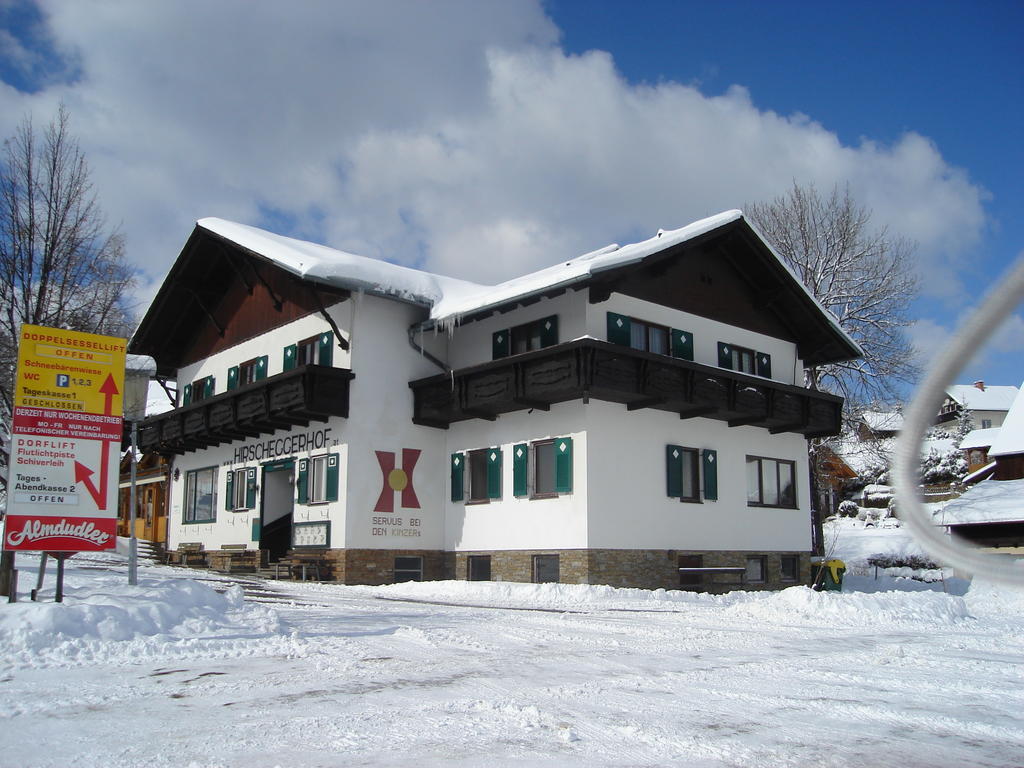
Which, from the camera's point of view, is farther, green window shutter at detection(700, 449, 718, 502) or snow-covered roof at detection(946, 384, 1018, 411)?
snow-covered roof at detection(946, 384, 1018, 411)

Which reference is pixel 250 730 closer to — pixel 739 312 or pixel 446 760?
pixel 446 760

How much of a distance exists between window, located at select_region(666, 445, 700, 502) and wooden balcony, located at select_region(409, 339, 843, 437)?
37.9 inches

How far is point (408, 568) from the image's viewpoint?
79.1ft

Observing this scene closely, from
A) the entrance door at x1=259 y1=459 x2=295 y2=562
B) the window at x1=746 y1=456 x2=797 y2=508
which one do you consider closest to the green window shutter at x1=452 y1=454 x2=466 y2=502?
the entrance door at x1=259 y1=459 x2=295 y2=562

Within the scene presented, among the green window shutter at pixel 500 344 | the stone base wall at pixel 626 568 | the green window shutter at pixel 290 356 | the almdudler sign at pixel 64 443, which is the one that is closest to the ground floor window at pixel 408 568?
the stone base wall at pixel 626 568

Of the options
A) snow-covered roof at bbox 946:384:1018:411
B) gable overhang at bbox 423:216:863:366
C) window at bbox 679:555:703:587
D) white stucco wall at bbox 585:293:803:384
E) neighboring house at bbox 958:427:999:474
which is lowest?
window at bbox 679:555:703:587

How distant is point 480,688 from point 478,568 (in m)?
15.9

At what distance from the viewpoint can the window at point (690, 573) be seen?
74.2 ft

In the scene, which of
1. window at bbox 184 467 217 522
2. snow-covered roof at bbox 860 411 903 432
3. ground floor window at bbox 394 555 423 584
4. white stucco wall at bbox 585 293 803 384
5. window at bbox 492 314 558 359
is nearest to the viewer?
white stucco wall at bbox 585 293 803 384

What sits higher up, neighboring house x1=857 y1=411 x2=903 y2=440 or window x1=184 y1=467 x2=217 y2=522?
neighboring house x1=857 y1=411 x2=903 y2=440

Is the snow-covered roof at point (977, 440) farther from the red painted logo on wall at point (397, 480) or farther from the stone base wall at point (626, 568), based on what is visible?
the red painted logo on wall at point (397, 480)

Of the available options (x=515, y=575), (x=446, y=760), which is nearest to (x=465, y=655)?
(x=446, y=760)

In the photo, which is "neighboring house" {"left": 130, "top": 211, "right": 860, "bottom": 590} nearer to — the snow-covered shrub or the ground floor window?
the ground floor window

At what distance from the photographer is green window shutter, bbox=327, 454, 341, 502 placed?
76.6ft
